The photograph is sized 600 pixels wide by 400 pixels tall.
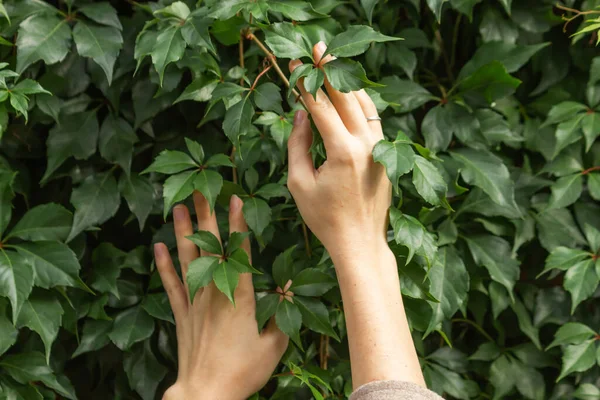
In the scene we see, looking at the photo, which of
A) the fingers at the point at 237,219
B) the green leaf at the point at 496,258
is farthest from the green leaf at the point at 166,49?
the green leaf at the point at 496,258

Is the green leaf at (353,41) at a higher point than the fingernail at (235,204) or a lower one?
higher

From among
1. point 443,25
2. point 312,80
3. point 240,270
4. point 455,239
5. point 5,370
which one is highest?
point 312,80

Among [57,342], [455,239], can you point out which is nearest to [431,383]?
[455,239]

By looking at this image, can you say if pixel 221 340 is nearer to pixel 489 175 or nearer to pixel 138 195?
pixel 138 195

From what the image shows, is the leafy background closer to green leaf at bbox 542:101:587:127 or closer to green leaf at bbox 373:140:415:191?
green leaf at bbox 542:101:587:127

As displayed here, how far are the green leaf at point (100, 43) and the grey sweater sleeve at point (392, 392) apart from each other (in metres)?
0.63

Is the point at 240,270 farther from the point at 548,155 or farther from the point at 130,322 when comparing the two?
the point at 548,155

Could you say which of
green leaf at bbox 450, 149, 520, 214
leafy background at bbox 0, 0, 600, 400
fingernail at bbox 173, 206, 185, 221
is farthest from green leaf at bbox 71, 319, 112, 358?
green leaf at bbox 450, 149, 520, 214

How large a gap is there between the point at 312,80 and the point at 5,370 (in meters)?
0.73

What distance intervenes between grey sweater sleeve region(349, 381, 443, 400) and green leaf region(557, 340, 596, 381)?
0.55 m

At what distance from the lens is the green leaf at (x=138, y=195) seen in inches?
45.9

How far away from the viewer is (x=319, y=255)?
1151mm

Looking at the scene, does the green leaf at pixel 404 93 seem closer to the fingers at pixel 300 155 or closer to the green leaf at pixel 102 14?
the fingers at pixel 300 155

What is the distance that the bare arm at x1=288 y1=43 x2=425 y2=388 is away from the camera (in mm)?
822
